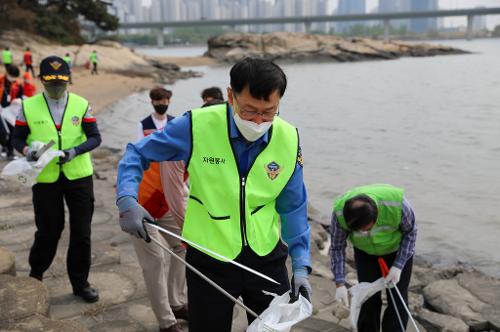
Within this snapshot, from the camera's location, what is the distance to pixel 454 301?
5.37 metres

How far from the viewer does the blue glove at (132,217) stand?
2207mm

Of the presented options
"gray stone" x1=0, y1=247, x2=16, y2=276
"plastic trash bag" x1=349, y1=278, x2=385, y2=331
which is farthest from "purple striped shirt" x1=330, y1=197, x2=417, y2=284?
"gray stone" x1=0, y1=247, x2=16, y2=276

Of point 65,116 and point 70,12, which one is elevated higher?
point 70,12

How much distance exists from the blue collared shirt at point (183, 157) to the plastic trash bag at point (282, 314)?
17cm

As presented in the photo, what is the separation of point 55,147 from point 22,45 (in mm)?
36094

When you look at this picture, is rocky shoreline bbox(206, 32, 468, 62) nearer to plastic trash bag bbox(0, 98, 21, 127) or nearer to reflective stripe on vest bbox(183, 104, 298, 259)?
plastic trash bag bbox(0, 98, 21, 127)

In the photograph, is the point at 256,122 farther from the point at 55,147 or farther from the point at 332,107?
the point at 332,107

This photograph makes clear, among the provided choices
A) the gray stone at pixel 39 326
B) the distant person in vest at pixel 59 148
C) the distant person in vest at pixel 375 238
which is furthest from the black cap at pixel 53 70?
the distant person in vest at pixel 375 238

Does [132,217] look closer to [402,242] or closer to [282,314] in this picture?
[282,314]

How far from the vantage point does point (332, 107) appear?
26.0m

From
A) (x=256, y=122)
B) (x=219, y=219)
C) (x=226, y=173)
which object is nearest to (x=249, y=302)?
(x=219, y=219)

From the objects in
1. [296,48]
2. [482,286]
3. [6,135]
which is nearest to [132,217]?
[482,286]

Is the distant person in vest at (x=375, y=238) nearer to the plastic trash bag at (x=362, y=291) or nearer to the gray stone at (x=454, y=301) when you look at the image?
the plastic trash bag at (x=362, y=291)

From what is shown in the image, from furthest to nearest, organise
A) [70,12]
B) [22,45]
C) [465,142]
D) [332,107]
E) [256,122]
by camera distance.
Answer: [70,12] → [22,45] → [332,107] → [465,142] → [256,122]
